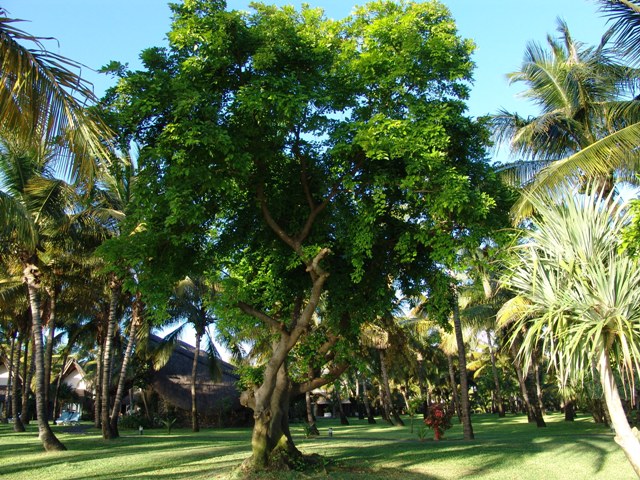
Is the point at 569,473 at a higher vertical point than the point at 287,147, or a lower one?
lower

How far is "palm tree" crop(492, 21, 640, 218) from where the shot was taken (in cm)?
1366

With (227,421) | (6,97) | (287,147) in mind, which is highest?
(287,147)

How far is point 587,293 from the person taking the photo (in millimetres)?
7684

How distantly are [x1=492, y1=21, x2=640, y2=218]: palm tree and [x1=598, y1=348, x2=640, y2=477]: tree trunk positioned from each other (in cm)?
512

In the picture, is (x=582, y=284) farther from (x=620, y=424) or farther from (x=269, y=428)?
(x=269, y=428)

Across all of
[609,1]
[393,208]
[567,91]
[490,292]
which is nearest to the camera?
[609,1]

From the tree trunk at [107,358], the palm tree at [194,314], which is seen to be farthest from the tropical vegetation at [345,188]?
the palm tree at [194,314]

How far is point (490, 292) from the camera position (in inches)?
1094

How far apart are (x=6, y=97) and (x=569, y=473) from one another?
42.5 feet

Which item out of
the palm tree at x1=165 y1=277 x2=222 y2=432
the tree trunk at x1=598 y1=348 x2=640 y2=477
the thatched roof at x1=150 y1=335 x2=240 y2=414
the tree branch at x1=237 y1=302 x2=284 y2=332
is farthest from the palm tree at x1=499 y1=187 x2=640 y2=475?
the thatched roof at x1=150 y1=335 x2=240 y2=414

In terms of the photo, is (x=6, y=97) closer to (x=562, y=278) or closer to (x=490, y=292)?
(x=562, y=278)

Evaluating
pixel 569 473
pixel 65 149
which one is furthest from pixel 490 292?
pixel 65 149

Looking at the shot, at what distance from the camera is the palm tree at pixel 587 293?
7.39 meters

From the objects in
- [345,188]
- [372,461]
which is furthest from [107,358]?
[345,188]
